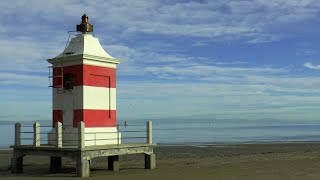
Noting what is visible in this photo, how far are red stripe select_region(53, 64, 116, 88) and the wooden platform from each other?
89.4 inches

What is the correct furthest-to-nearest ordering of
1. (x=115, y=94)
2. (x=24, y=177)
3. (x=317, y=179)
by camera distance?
(x=115, y=94) → (x=24, y=177) → (x=317, y=179)

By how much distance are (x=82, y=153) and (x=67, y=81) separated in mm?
3113

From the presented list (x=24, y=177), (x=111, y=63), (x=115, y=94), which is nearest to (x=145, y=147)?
(x=115, y=94)

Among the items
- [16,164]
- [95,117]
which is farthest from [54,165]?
[95,117]

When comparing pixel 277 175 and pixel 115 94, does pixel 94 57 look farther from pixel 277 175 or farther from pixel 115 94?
pixel 277 175

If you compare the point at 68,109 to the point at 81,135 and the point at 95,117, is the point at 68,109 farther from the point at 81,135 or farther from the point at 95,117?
the point at 81,135

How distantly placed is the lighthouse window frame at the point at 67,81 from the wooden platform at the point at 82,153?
213 cm

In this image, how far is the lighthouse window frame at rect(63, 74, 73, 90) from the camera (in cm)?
1606

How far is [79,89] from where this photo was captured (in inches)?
616

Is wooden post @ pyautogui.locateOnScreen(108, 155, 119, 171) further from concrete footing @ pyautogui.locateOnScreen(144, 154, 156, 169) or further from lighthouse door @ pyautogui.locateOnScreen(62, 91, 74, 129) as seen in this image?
lighthouse door @ pyautogui.locateOnScreen(62, 91, 74, 129)

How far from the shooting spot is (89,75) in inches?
623

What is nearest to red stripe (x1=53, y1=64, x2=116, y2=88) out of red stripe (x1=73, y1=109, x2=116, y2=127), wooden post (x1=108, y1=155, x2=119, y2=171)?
red stripe (x1=73, y1=109, x2=116, y2=127)

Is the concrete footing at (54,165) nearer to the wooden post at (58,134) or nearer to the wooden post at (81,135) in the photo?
the wooden post at (58,134)

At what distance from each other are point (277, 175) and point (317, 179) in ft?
4.20
